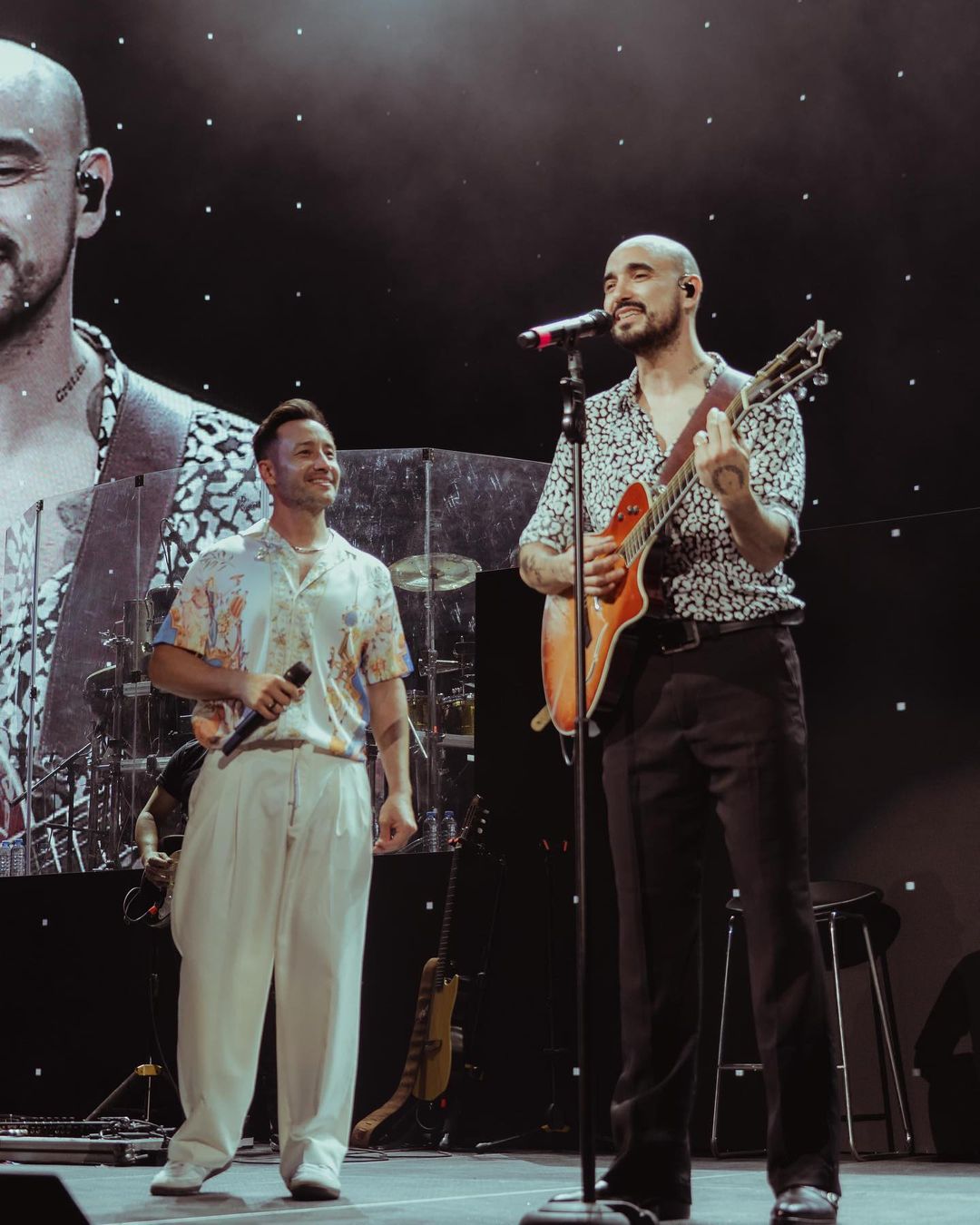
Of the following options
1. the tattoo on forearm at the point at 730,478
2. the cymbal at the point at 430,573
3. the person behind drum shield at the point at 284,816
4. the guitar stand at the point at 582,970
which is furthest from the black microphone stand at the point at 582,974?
the cymbal at the point at 430,573

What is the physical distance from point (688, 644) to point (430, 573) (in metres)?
5.00

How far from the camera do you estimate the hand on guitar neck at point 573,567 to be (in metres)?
2.64

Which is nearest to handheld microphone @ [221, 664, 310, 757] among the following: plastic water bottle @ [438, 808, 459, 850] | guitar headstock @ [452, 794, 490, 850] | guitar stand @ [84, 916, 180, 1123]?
guitar headstock @ [452, 794, 490, 850]

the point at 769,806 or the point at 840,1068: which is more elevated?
the point at 769,806

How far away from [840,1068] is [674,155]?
5.48 m

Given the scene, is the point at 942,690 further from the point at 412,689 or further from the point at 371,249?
the point at 371,249

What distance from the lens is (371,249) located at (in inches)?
364

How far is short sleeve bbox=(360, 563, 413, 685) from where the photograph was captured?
11.6 ft

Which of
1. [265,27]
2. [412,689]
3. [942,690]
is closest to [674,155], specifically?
[265,27]

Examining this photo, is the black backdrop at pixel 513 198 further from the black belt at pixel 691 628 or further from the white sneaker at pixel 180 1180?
the white sneaker at pixel 180 1180

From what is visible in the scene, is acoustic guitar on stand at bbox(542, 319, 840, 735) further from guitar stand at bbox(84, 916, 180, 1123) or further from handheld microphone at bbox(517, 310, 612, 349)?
guitar stand at bbox(84, 916, 180, 1123)

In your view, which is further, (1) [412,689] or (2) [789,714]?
(1) [412,689]

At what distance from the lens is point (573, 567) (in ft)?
8.86

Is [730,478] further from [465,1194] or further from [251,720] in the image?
[465,1194]
